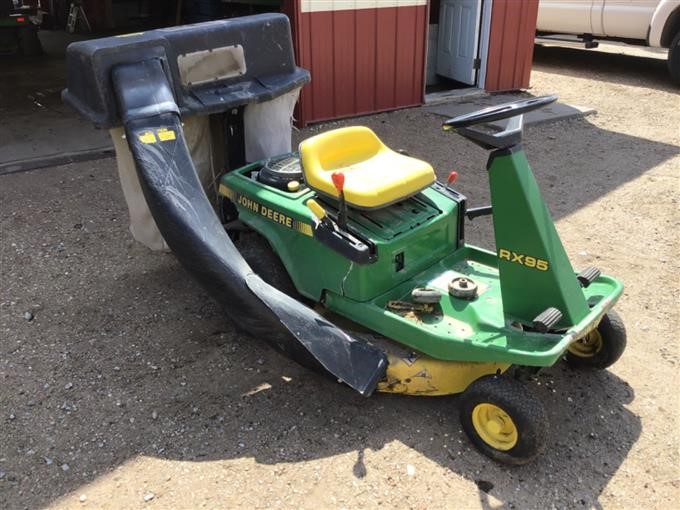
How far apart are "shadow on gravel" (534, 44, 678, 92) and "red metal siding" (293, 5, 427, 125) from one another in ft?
13.4

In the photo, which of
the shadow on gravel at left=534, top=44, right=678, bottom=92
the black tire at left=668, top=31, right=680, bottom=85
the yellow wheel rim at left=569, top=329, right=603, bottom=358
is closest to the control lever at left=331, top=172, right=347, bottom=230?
the yellow wheel rim at left=569, top=329, right=603, bottom=358

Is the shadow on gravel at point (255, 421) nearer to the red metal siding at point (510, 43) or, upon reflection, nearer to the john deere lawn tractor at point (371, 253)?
the john deere lawn tractor at point (371, 253)

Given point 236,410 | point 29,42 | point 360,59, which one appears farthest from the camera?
point 29,42

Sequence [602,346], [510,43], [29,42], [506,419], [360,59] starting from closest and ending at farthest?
[506,419] → [602,346] → [360,59] → [510,43] → [29,42]

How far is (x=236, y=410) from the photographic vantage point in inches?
129

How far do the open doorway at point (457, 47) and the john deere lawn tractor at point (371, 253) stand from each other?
18.3 ft

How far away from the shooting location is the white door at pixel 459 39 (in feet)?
29.5

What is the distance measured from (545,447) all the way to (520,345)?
0.49 m

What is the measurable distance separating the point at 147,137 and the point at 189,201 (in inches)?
16.1

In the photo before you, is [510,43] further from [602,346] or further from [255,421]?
[255,421]

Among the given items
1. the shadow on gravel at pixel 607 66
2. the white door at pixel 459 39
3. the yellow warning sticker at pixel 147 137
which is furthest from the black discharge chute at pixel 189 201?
the shadow on gravel at pixel 607 66

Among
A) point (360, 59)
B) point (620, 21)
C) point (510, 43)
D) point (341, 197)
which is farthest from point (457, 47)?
point (341, 197)

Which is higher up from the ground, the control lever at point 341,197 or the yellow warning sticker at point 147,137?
the yellow warning sticker at point 147,137

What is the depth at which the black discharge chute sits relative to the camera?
301cm
